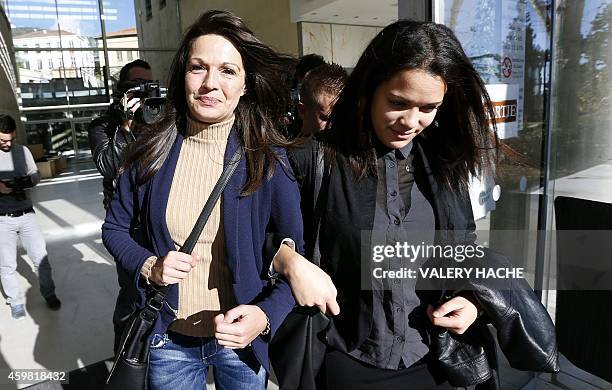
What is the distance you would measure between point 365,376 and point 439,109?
0.75 m

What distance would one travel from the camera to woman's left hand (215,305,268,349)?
1051 millimetres

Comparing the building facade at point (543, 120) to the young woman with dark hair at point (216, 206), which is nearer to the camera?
the young woman with dark hair at point (216, 206)

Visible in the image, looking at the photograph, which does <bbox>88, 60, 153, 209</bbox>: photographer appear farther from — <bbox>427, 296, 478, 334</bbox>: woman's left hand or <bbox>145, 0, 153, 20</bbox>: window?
<bbox>145, 0, 153, 20</bbox>: window

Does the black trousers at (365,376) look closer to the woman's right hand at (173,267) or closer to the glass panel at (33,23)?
the woman's right hand at (173,267)

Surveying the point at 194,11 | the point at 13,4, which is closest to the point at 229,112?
the point at 194,11

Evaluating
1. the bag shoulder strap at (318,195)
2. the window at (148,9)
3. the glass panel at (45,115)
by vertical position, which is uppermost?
the window at (148,9)

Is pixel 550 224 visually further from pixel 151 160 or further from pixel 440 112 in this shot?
pixel 151 160

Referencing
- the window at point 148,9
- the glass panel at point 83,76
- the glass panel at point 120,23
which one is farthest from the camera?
the window at point 148,9

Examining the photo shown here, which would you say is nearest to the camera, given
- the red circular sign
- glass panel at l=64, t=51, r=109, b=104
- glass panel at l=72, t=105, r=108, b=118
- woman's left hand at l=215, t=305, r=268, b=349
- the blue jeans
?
woman's left hand at l=215, t=305, r=268, b=349

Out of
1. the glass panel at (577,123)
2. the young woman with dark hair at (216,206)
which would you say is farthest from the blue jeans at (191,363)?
the glass panel at (577,123)

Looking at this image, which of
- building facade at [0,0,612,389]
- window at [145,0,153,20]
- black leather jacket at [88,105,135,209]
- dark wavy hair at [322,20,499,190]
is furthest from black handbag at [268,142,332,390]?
window at [145,0,153,20]

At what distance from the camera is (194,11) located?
14.4 meters

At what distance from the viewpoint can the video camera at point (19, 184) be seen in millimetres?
3678

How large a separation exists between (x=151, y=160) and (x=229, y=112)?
0.26 metres
